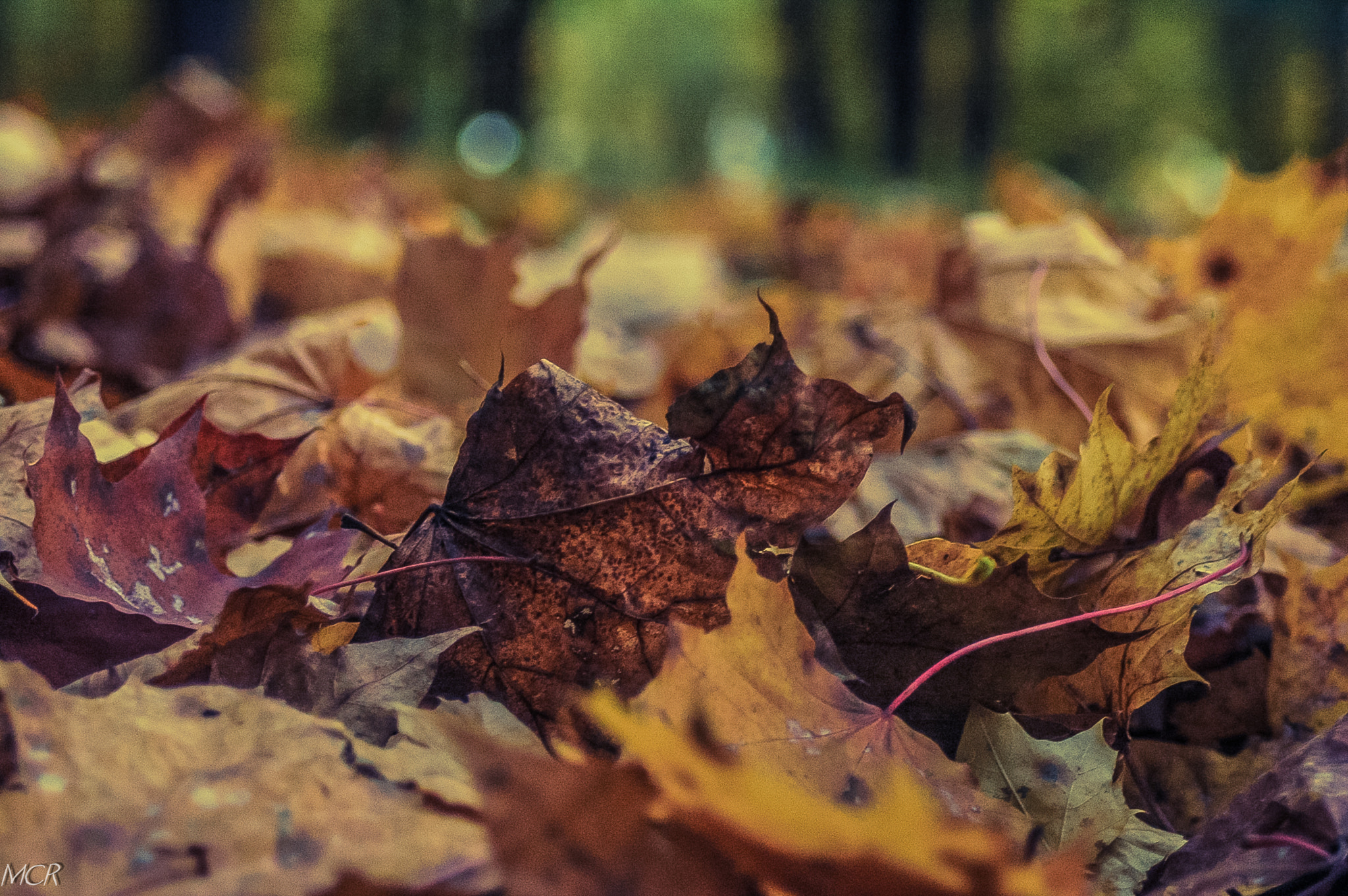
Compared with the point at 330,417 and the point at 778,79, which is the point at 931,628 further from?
the point at 778,79

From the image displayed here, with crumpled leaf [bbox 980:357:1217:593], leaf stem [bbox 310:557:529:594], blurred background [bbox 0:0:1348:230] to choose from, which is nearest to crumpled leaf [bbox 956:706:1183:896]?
crumpled leaf [bbox 980:357:1217:593]

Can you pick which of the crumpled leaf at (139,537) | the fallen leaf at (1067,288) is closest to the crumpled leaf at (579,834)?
the crumpled leaf at (139,537)

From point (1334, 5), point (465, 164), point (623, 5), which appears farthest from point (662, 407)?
point (623, 5)

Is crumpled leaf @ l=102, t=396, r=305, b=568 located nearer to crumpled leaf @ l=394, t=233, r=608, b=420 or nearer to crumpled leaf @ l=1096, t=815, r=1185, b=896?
A: crumpled leaf @ l=394, t=233, r=608, b=420

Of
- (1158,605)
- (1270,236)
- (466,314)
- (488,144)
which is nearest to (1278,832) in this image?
(1158,605)

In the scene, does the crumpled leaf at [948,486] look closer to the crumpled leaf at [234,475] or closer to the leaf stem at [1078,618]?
the leaf stem at [1078,618]

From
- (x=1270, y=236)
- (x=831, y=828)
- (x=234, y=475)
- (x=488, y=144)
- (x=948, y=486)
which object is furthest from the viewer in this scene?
(x=488, y=144)
